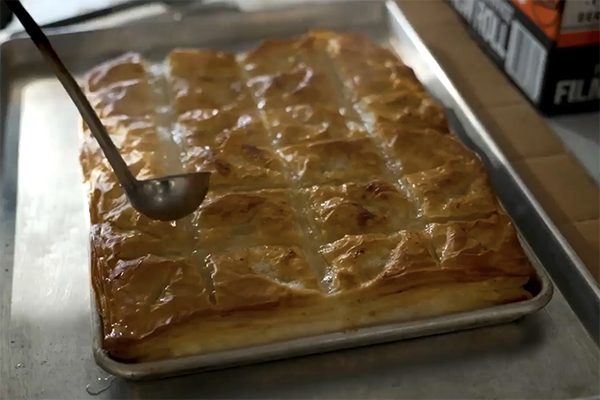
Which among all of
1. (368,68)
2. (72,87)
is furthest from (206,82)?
(72,87)

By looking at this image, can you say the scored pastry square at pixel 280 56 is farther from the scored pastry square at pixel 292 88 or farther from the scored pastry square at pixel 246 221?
the scored pastry square at pixel 246 221

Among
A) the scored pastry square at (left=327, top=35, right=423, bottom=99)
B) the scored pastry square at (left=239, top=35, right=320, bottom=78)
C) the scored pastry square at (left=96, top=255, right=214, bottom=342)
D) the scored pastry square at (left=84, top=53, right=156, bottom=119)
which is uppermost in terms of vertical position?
the scored pastry square at (left=84, top=53, right=156, bottom=119)

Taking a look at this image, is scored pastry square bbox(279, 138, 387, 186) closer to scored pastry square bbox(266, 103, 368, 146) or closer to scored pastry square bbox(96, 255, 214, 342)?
scored pastry square bbox(266, 103, 368, 146)

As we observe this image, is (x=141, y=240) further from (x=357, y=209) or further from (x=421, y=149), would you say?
(x=421, y=149)

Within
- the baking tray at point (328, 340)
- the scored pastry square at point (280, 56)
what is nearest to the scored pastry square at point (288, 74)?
the scored pastry square at point (280, 56)

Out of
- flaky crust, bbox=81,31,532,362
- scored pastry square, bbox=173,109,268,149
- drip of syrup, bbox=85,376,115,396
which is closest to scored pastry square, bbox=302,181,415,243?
flaky crust, bbox=81,31,532,362

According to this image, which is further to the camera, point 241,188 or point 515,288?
point 241,188

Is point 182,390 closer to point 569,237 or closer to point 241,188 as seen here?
point 241,188

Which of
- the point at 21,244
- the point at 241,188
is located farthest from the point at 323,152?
the point at 21,244
